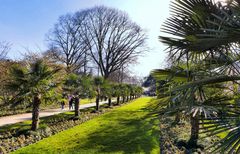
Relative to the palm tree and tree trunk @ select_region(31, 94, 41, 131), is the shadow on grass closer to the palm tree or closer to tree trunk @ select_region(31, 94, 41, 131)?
tree trunk @ select_region(31, 94, 41, 131)

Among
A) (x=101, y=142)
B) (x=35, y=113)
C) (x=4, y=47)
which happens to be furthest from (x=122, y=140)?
(x=4, y=47)

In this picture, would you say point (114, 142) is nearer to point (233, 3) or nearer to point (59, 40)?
point (233, 3)

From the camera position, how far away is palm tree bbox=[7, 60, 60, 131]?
1012 centimetres

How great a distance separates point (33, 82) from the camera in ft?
33.5

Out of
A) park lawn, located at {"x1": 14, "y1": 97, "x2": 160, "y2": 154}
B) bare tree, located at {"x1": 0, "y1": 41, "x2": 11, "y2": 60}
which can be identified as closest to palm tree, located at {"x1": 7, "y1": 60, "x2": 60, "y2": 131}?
park lawn, located at {"x1": 14, "y1": 97, "x2": 160, "y2": 154}

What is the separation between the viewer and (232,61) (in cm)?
336

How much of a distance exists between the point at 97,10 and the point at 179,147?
93.3ft

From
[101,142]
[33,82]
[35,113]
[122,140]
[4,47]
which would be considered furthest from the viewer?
[4,47]

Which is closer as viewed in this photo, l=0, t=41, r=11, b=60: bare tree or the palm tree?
the palm tree

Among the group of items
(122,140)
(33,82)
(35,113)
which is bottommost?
(122,140)

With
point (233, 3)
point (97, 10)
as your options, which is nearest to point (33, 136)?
point (233, 3)

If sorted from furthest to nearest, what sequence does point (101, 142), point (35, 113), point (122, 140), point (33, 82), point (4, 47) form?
point (4, 47), point (35, 113), point (33, 82), point (122, 140), point (101, 142)

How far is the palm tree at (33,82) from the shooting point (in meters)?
10.1

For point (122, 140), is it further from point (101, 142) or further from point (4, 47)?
point (4, 47)
